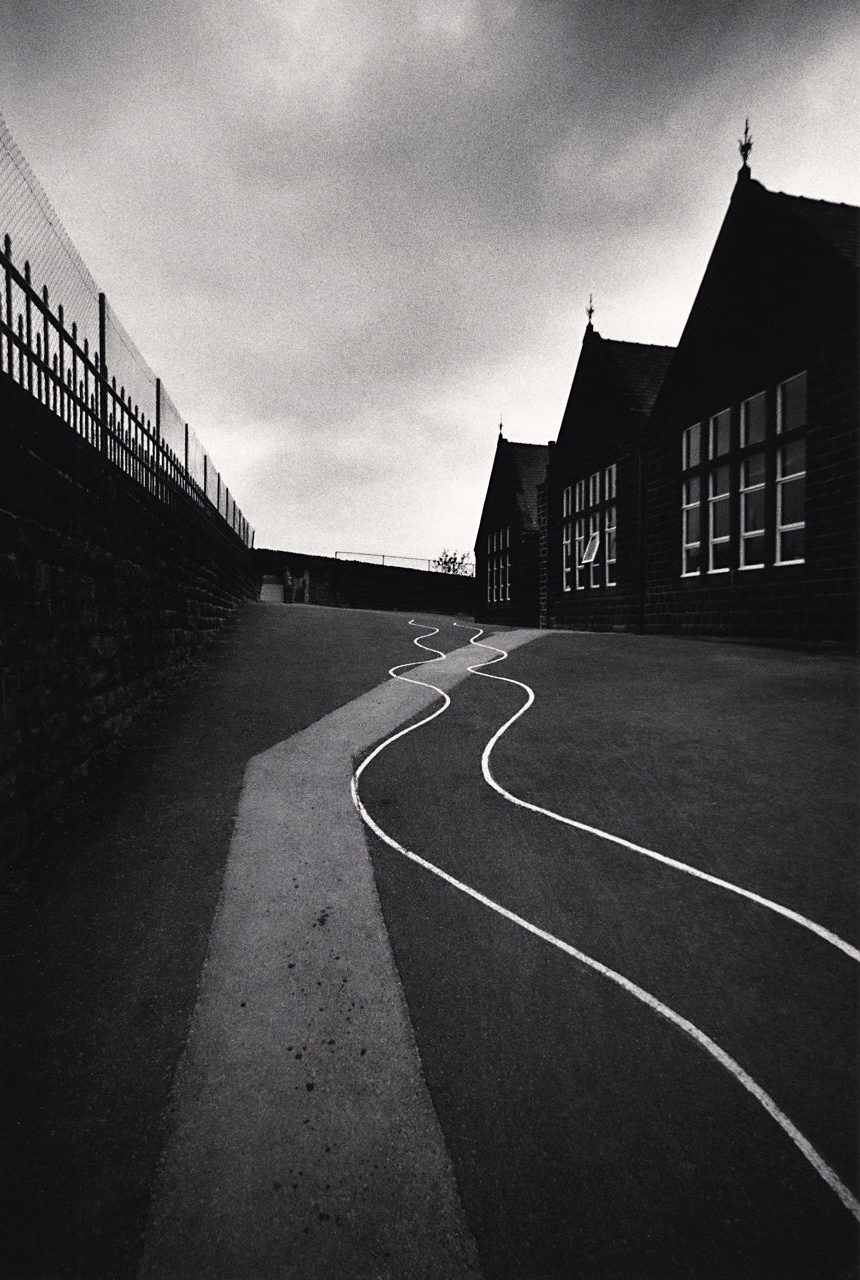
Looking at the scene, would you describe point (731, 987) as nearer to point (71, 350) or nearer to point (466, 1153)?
point (466, 1153)

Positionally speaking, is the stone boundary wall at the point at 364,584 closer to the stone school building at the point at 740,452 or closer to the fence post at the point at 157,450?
the stone school building at the point at 740,452

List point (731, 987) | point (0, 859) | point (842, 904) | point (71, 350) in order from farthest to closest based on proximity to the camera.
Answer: point (71, 350), point (0, 859), point (842, 904), point (731, 987)

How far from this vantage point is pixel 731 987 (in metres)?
2.71

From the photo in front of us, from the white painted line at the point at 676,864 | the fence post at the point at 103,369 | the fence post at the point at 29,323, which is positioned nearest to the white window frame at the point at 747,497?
the white painted line at the point at 676,864

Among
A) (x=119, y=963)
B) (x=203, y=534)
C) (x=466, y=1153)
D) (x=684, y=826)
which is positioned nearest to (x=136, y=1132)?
(x=119, y=963)

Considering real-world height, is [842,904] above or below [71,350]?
below

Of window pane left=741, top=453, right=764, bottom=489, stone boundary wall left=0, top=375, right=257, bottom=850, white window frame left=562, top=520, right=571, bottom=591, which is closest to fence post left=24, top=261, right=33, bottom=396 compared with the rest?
stone boundary wall left=0, top=375, right=257, bottom=850

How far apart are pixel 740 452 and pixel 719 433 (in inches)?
41.1

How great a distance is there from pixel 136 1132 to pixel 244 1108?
0.39 meters

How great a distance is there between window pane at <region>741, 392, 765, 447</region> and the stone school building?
0.08ft

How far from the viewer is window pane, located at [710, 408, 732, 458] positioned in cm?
1214

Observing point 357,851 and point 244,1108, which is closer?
point 244,1108

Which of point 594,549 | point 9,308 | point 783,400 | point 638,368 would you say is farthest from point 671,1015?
point 638,368

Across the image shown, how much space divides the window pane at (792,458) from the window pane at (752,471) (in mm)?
434
